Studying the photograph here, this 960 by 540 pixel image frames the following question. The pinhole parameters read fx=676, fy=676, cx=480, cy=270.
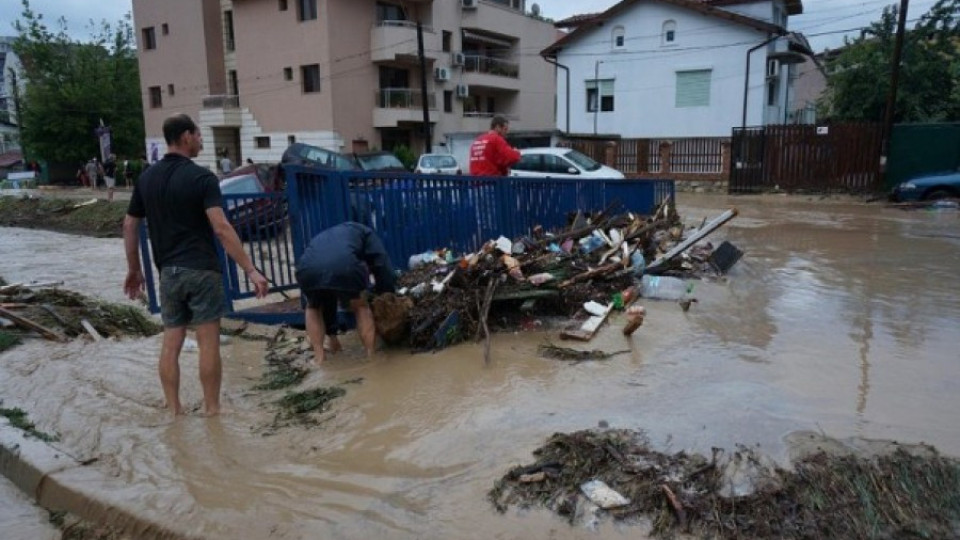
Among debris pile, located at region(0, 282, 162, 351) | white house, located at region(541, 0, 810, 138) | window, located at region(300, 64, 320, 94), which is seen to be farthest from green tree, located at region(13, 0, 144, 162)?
debris pile, located at region(0, 282, 162, 351)

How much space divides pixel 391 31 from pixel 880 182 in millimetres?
23943

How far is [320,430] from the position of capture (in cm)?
422

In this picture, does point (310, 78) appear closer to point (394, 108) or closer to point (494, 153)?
point (394, 108)

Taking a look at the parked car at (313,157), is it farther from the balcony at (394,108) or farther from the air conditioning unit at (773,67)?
the air conditioning unit at (773,67)

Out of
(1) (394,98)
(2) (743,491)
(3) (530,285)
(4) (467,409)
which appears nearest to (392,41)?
(1) (394,98)

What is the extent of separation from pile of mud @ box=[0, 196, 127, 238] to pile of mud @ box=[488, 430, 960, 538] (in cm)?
1800

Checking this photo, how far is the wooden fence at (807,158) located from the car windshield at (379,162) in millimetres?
11829

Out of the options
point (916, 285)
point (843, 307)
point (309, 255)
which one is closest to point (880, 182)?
point (916, 285)

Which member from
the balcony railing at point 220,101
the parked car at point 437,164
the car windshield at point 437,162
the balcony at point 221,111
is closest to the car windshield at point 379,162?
the parked car at point 437,164

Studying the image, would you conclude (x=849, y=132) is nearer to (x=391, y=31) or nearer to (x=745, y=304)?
(x=745, y=304)

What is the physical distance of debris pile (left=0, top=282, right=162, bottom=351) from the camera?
6734 mm

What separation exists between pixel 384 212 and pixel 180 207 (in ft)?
8.79

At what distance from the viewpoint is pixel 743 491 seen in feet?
10.2

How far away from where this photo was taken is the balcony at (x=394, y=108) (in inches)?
1385
